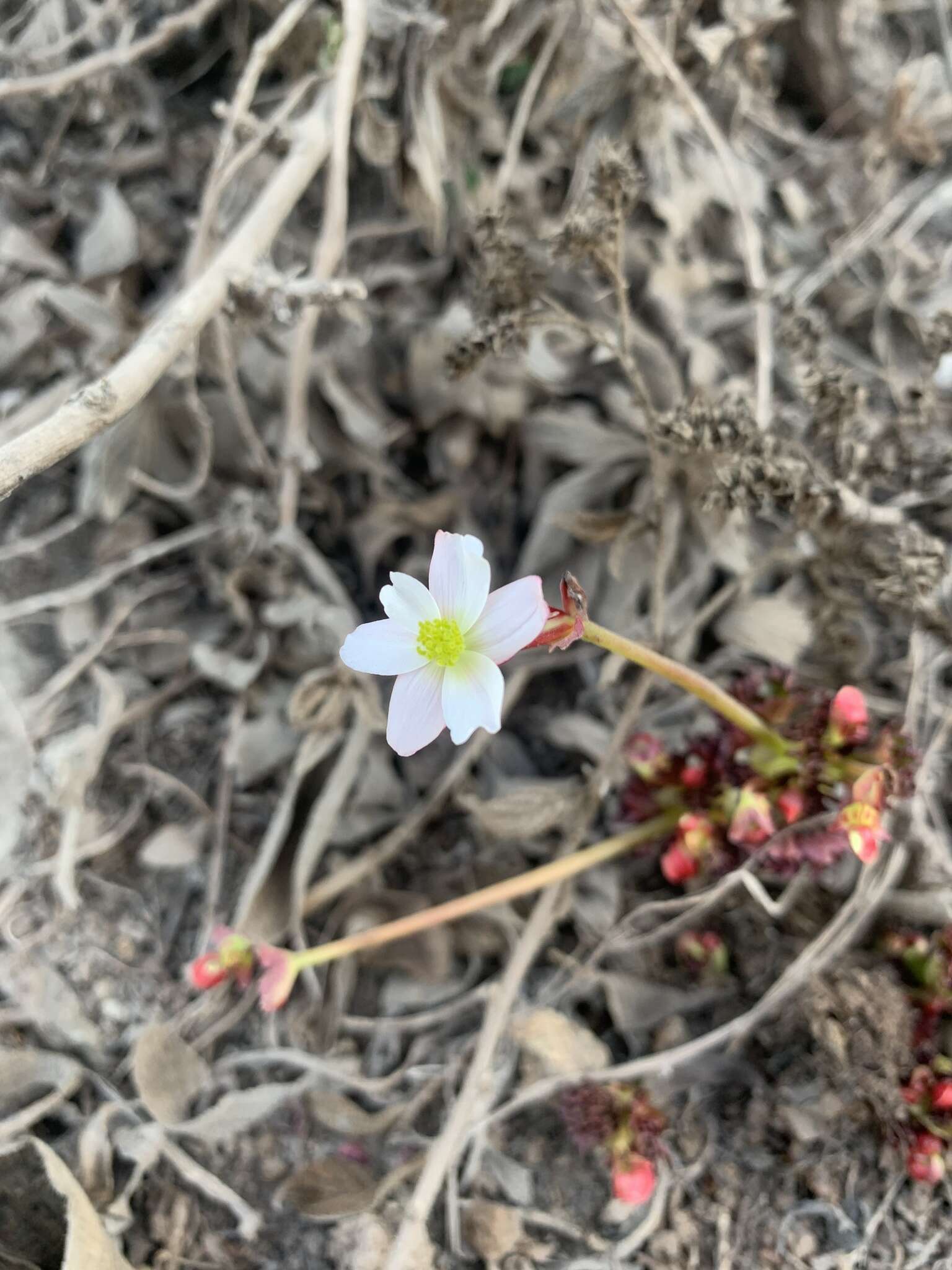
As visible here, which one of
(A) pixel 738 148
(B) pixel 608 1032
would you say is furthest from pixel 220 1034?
(A) pixel 738 148

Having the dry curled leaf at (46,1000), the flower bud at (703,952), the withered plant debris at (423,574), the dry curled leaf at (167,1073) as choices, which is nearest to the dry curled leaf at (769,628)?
the withered plant debris at (423,574)

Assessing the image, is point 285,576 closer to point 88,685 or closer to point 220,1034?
point 88,685

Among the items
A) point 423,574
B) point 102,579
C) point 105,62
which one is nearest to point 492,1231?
point 423,574

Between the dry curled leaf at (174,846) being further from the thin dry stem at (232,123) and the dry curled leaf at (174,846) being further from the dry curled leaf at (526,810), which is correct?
the thin dry stem at (232,123)

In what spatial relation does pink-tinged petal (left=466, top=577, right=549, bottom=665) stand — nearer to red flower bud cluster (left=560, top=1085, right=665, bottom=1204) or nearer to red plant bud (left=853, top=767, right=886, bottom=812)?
red plant bud (left=853, top=767, right=886, bottom=812)

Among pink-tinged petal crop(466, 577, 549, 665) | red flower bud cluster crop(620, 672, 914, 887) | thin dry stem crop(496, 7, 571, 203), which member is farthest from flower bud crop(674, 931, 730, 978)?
thin dry stem crop(496, 7, 571, 203)

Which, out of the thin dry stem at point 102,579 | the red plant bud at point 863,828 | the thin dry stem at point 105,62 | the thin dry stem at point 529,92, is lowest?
the red plant bud at point 863,828
